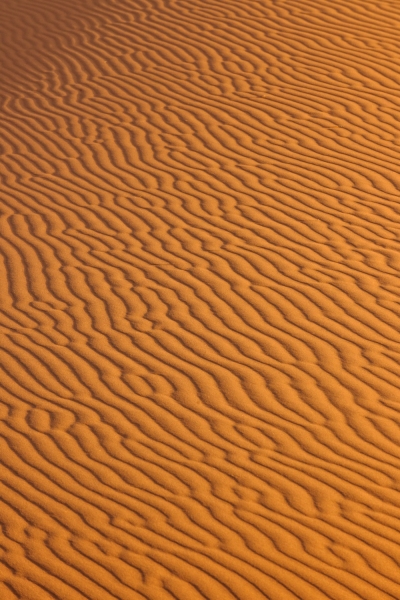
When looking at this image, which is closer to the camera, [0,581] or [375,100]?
[0,581]

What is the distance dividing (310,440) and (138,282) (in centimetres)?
232

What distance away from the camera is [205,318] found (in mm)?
6223

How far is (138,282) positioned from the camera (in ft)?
22.2

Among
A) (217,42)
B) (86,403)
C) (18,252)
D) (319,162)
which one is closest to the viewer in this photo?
(86,403)

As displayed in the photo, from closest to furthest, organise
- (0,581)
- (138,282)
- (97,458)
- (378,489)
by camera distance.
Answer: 1. (0,581)
2. (378,489)
3. (97,458)
4. (138,282)

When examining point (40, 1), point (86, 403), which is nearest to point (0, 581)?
point (86, 403)

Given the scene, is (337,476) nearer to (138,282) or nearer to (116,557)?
(116,557)

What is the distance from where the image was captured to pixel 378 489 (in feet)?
14.9

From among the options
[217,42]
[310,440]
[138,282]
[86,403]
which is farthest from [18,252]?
[217,42]

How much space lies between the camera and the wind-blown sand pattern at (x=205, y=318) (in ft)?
13.9

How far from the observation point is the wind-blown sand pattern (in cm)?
424

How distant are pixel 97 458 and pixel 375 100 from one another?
244 inches

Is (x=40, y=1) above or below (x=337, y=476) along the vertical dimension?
above

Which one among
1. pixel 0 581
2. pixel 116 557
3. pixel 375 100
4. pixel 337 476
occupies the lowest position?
pixel 0 581
